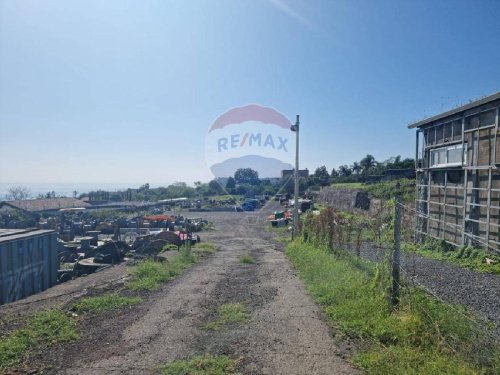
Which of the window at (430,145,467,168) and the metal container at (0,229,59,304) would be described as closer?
the metal container at (0,229,59,304)

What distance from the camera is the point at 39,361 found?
13.1 feet

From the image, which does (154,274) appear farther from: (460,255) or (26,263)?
(460,255)

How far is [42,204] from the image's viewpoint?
42.9 metres

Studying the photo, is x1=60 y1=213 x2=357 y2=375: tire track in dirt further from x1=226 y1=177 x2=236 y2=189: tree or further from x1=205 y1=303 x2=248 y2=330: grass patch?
x1=226 y1=177 x2=236 y2=189: tree

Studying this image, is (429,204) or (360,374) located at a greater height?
(429,204)

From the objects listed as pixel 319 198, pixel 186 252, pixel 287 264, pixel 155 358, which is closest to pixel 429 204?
pixel 287 264

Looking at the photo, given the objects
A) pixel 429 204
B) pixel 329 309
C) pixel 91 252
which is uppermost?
pixel 429 204

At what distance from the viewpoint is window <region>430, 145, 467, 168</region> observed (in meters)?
11.7

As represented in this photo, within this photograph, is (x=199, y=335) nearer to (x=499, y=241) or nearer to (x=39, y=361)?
(x=39, y=361)

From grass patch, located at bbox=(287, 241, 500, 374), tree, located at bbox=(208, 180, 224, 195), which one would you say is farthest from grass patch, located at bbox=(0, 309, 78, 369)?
tree, located at bbox=(208, 180, 224, 195)

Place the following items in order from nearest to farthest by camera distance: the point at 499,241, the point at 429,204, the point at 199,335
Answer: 1. the point at 199,335
2. the point at 499,241
3. the point at 429,204

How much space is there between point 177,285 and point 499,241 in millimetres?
8612

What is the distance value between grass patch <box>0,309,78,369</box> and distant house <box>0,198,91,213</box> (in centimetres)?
3624

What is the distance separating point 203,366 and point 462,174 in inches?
437
